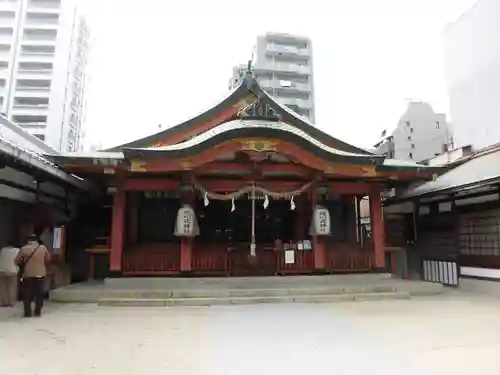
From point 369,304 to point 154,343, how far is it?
557 centimetres

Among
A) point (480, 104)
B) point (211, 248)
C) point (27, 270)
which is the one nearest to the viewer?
point (27, 270)

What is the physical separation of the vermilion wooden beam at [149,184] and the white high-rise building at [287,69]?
45173 millimetres

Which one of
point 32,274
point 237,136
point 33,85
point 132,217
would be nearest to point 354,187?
point 237,136

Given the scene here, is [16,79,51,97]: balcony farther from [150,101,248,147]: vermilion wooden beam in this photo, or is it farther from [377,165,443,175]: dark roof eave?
[377,165,443,175]: dark roof eave

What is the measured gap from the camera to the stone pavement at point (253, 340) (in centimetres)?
467

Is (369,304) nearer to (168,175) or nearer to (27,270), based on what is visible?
(168,175)

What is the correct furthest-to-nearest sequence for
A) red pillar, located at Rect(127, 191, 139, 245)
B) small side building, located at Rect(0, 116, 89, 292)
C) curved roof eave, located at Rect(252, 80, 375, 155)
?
curved roof eave, located at Rect(252, 80, 375, 155)
red pillar, located at Rect(127, 191, 139, 245)
small side building, located at Rect(0, 116, 89, 292)

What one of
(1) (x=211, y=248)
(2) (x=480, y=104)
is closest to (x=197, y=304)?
(1) (x=211, y=248)

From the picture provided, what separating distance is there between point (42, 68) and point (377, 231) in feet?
163

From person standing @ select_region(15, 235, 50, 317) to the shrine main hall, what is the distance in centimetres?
313

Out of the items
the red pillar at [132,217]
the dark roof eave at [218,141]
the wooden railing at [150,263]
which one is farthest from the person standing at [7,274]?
the red pillar at [132,217]

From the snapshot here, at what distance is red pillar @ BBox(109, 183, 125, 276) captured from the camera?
36.4 ft

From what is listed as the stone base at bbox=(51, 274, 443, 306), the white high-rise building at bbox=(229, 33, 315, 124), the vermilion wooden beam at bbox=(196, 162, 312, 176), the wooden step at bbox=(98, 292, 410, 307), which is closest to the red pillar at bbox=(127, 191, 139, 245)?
the stone base at bbox=(51, 274, 443, 306)

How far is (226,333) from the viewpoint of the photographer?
6414 millimetres
